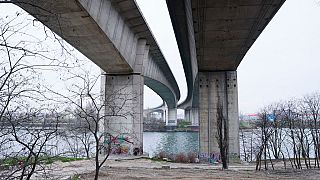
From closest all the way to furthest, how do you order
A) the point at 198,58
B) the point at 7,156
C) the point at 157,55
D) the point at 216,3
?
the point at 7,156 < the point at 216,3 < the point at 198,58 < the point at 157,55

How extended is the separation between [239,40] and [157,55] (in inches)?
597

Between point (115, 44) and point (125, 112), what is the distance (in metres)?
7.24

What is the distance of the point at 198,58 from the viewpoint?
24.4 meters

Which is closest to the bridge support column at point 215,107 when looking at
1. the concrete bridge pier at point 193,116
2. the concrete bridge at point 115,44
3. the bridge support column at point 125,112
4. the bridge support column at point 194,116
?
the concrete bridge at point 115,44

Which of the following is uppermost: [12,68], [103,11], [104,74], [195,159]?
[103,11]

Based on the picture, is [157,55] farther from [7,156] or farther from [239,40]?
[7,156]

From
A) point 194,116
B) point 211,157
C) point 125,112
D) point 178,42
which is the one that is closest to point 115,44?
point 125,112

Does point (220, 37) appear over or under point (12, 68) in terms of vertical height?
over

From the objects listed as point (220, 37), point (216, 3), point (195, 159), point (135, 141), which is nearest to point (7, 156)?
point (216, 3)

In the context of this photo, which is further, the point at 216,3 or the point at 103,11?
the point at 103,11

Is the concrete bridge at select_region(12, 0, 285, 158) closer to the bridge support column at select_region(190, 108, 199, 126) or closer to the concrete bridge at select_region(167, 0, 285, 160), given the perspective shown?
the concrete bridge at select_region(167, 0, 285, 160)

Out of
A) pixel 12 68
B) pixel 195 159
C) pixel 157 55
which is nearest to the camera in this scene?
pixel 12 68

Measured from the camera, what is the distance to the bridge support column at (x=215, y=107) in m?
28.3

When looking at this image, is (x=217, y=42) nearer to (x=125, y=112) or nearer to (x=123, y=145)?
(x=125, y=112)
